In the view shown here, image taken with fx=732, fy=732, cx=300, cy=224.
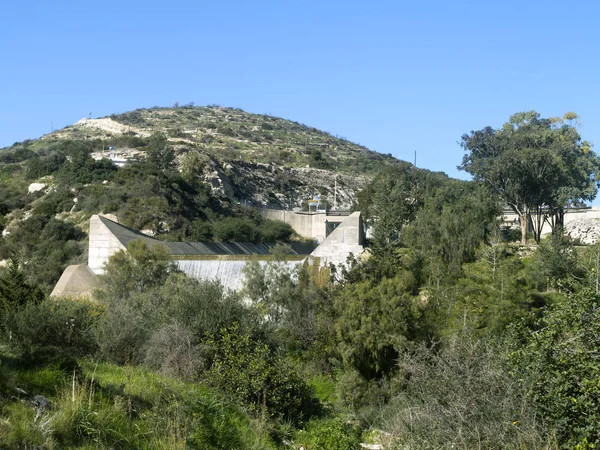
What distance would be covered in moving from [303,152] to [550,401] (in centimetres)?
10036

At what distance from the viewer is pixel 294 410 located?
13.8 m

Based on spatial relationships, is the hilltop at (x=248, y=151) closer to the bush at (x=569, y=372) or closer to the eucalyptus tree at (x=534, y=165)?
the eucalyptus tree at (x=534, y=165)

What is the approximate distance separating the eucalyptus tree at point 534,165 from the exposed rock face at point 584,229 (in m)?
2.44

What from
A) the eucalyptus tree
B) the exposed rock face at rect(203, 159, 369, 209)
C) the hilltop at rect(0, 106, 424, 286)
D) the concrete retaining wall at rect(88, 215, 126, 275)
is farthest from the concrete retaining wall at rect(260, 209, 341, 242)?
the concrete retaining wall at rect(88, 215, 126, 275)

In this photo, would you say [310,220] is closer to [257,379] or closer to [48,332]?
[257,379]

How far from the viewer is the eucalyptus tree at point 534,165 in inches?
1784

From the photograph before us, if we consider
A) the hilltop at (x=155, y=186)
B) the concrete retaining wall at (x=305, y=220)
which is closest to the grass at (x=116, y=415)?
the hilltop at (x=155, y=186)

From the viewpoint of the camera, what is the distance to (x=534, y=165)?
4506cm

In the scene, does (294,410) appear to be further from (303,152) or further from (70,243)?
(303,152)

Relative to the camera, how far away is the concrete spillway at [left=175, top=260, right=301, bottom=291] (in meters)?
31.0

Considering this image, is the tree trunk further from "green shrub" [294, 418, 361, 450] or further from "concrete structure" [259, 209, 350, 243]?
"green shrub" [294, 418, 361, 450]

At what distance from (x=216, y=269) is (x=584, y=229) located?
3202 centimetres

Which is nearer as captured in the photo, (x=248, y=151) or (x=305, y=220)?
(x=305, y=220)

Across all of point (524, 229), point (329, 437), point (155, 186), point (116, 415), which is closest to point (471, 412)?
point (329, 437)
